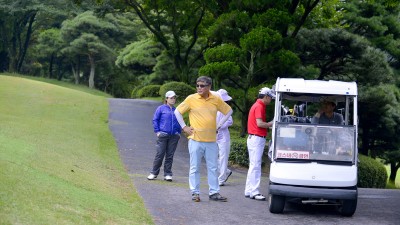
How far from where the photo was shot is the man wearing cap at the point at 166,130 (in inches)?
546

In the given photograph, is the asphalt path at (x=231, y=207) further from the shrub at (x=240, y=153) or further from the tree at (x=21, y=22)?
the tree at (x=21, y=22)

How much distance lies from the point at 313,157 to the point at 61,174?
4541 mm

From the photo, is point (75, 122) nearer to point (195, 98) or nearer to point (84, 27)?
point (195, 98)

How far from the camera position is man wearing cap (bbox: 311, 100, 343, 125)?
11.7 metres

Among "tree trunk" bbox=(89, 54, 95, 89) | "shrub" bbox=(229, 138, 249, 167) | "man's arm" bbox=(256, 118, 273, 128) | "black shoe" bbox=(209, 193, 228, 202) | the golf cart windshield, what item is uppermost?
"tree trunk" bbox=(89, 54, 95, 89)

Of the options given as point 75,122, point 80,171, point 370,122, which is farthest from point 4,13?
point 80,171

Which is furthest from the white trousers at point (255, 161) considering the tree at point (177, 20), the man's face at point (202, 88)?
the tree at point (177, 20)

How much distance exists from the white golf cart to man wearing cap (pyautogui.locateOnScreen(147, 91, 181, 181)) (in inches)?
120

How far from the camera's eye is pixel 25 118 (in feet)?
80.8

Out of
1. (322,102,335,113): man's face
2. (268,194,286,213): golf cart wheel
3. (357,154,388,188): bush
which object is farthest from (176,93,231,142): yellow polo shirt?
(357,154,388,188): bush

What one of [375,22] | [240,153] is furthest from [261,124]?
[375,22]

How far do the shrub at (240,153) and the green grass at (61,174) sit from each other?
11.2ft

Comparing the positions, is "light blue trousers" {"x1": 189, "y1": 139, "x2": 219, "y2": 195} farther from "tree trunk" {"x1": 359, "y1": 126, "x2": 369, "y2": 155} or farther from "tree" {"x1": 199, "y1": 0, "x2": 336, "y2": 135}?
"tree trunk" {"x1": 359, "y1": 126, "x2": 369, "y2": 155}

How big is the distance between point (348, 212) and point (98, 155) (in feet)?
27.9
